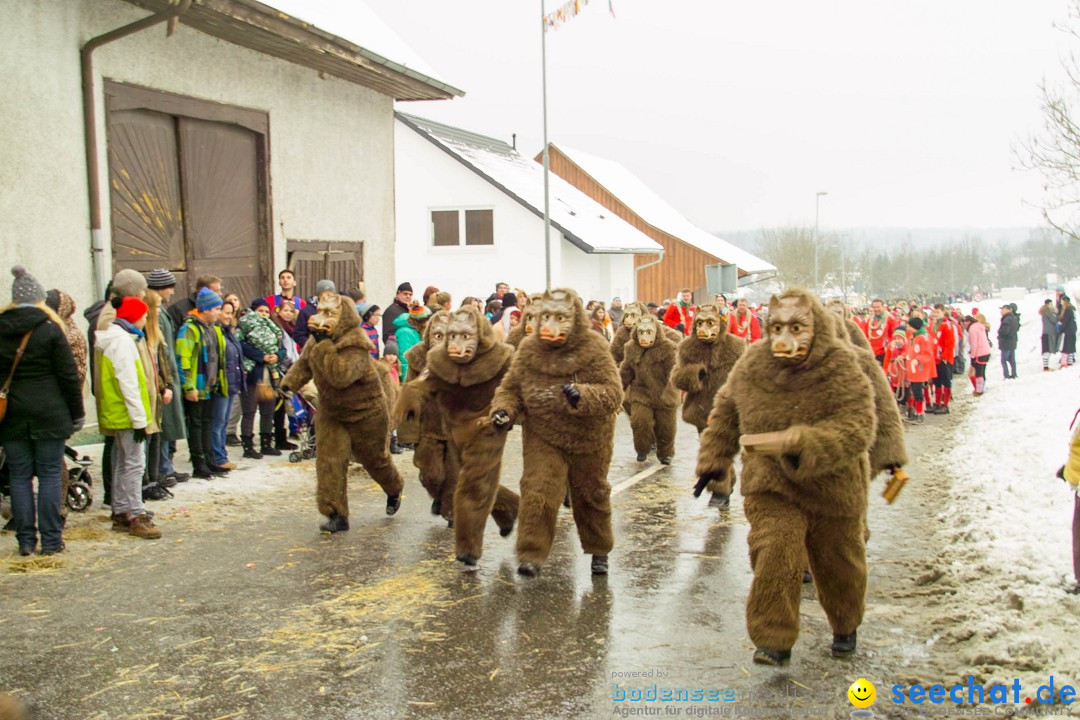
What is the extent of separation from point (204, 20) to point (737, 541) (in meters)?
9.20

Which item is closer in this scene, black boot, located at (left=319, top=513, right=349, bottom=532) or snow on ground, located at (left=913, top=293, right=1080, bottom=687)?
snow on ground, located at (left=913, top=293, right=1080, bottom=687)

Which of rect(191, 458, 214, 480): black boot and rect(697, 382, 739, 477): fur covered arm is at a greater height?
rect(697, 382, 739, 477): fur covered arm

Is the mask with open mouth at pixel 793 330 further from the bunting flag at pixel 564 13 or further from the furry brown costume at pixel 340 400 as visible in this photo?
the bunting flag at pixel 564 13

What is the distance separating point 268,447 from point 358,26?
7939mm

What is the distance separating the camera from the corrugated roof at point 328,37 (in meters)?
12.2

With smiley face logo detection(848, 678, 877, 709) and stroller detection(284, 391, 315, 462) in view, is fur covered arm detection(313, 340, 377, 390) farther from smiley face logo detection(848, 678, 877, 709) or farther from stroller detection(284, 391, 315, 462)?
smiley face logo detection(848, 678, 877, 709)

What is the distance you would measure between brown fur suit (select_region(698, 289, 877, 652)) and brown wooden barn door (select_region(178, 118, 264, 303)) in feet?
31.8

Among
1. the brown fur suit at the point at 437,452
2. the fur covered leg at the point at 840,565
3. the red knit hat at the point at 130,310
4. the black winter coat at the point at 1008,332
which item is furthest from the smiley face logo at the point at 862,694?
the black winter coat at the point at 1008,332

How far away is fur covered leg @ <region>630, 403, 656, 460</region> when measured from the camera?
37.0 ft

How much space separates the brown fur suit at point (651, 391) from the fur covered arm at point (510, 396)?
447cm

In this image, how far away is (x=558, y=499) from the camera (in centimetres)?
659

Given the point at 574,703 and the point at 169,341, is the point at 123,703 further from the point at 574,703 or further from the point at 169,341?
the point at 169,341

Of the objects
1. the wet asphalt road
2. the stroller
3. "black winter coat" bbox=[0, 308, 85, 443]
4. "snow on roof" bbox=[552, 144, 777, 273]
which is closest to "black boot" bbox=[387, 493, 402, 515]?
the wet asphalt road

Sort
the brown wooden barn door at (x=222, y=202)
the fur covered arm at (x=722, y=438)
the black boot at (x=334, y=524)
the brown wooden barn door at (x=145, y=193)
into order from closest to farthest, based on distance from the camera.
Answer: the fur covered arm at (x=722, y=438) → the black boot at (x=334, y=524) → the brown wooden barn door at (x=145, y=193) → the brown wooden barn door at (x=222, y=202)
